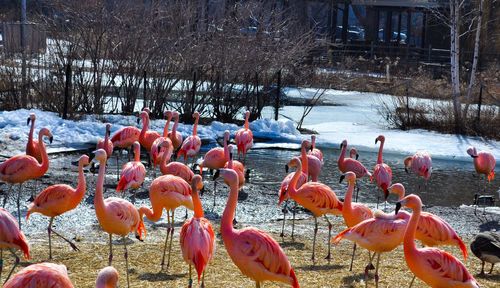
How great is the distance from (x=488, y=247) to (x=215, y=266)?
2.56 m

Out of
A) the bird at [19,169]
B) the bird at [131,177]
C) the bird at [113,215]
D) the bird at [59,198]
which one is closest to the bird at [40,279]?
the bird at [113,215]

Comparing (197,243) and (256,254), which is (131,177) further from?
(256,254)

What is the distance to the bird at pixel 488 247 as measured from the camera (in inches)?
287

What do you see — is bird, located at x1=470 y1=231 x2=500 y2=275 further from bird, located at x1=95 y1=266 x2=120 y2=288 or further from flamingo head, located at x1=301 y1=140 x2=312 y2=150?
bird, located at x1=95 y1=266 x2=120 y2=288

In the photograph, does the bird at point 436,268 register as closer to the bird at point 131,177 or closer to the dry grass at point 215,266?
the dry grass at point 215,266

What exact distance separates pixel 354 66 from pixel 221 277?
26434 mm

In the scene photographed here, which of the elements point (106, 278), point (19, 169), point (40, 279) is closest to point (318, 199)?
point (19, 169)

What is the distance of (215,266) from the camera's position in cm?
736

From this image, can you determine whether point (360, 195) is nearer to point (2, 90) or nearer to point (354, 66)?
point (2, 90)

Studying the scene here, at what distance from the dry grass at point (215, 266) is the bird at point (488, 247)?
215 mm

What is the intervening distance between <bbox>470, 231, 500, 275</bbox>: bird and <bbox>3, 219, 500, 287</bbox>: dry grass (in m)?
0.21

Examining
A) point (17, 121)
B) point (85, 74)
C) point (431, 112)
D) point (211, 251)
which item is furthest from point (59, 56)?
point (211, 251)

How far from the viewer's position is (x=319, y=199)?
8031 mm

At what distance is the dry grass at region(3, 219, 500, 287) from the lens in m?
6.84
